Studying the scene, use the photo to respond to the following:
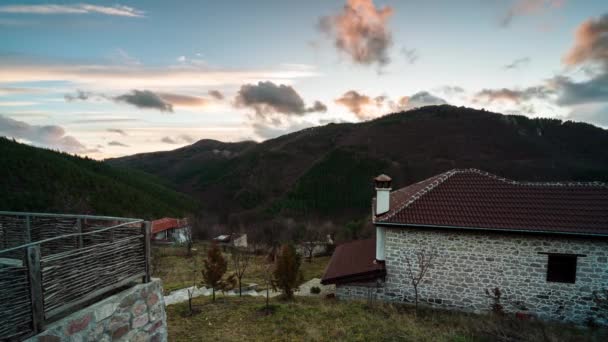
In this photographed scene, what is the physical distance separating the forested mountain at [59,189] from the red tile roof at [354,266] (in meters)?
29.6

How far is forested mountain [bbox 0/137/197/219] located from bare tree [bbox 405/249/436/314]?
32973mm

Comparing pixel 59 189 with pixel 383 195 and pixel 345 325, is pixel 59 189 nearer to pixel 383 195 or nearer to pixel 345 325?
pixel 383 195

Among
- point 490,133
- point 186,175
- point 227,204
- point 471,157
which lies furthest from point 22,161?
point 490,133

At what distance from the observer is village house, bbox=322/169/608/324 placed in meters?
9.73

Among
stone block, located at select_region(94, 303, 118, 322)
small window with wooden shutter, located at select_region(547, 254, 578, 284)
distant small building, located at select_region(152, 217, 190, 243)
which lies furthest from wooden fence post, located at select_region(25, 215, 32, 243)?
distant small building, located at select_region(152, 217, 190, 243)

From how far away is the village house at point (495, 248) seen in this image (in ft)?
31.9

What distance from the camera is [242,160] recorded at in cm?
11275

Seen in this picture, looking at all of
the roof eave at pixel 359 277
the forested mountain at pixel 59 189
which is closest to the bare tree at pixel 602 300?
the roof eave at pixel 359 277

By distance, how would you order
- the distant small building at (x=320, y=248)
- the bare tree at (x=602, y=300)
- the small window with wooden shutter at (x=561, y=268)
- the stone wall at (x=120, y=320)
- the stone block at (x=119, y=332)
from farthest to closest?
1. the distant small building at (x=320, y=248)
2. the small window with wooden shutter at (x=561, y=268)
3. the bare tree at (x=602, y=300)
4. the stone block at (x=119, y=332)
5. the stone wall at (x=120, y=320)

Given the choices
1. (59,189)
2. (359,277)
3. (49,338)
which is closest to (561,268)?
(359,277)

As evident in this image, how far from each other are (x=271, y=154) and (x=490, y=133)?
70431mm

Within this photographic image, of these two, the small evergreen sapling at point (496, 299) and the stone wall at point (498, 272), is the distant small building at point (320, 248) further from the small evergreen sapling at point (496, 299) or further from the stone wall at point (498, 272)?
the small evergreen sapling at point (496, 299)

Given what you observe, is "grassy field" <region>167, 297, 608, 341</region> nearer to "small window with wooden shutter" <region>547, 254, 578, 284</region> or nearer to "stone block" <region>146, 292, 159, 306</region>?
"small window with wooden shutter" <region>547, 254, 578, 284</region>

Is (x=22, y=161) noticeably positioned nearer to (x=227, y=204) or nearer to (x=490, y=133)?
(x=227, y=204)
